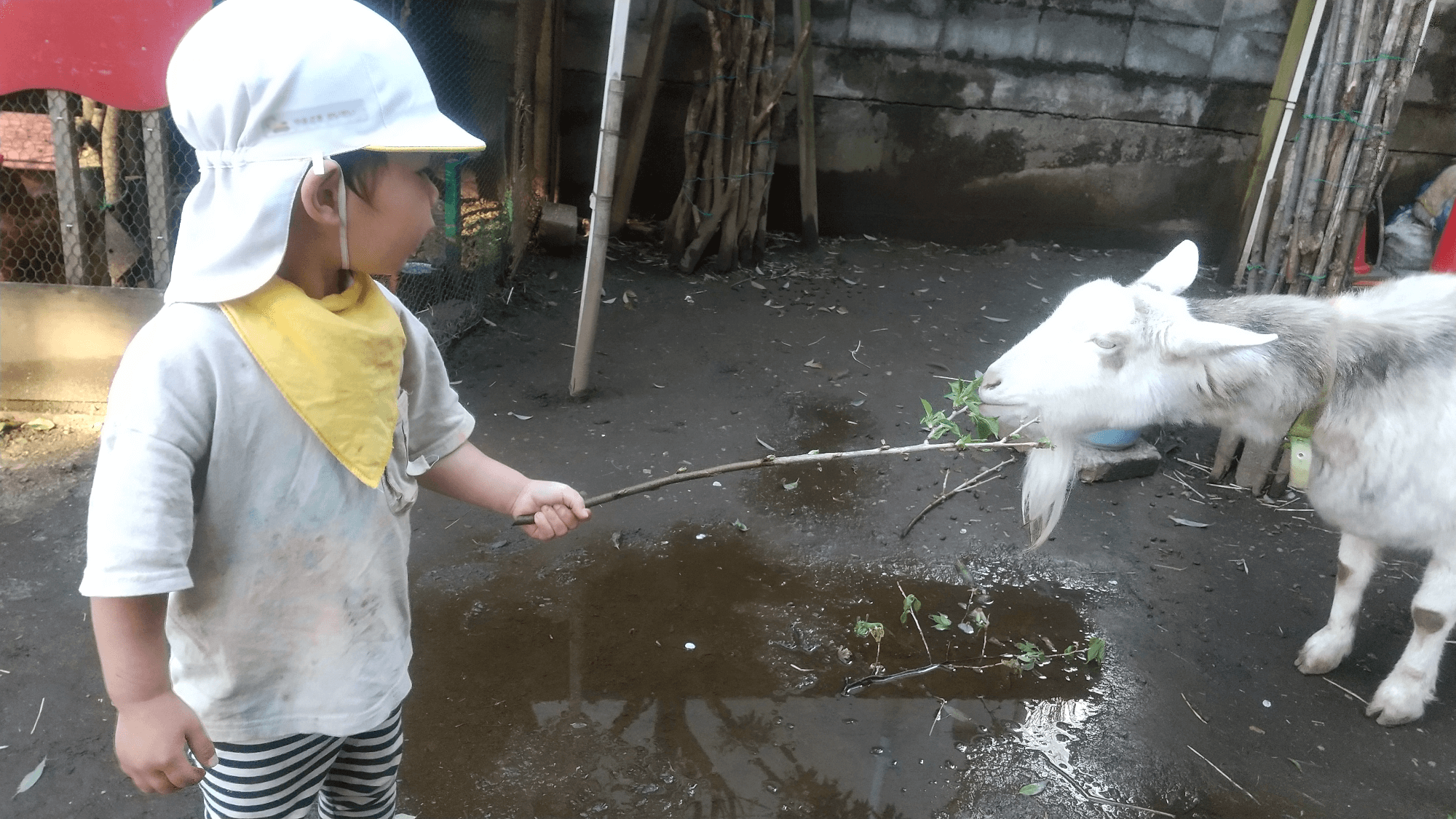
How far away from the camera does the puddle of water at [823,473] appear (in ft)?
14.5

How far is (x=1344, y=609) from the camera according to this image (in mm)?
3473

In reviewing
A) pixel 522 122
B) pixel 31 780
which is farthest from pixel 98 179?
pixel 31 780

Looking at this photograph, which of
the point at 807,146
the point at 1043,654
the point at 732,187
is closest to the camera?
the point at 1043,654

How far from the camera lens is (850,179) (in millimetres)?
8250

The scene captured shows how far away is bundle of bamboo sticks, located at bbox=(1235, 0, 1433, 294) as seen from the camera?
5.27 meters

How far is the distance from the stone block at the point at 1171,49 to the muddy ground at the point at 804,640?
4.21 m

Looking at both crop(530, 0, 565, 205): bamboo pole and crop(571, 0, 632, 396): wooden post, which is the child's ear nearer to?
crop(571, 0, 632, 396): wooden post

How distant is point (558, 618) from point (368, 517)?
1.85m

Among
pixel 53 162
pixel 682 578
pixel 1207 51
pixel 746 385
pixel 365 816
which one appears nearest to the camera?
pixel 365 816

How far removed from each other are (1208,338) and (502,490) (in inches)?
87.3

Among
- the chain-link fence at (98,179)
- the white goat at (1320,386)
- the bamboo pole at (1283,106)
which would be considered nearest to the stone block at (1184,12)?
the bamboo pole at (1283,106)

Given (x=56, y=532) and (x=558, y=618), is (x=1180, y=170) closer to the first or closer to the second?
(x=558, y=618)

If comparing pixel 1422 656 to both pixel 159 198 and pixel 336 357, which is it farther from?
pixel 159 198

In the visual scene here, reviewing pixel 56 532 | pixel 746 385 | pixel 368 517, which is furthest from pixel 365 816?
pixel 746 385
